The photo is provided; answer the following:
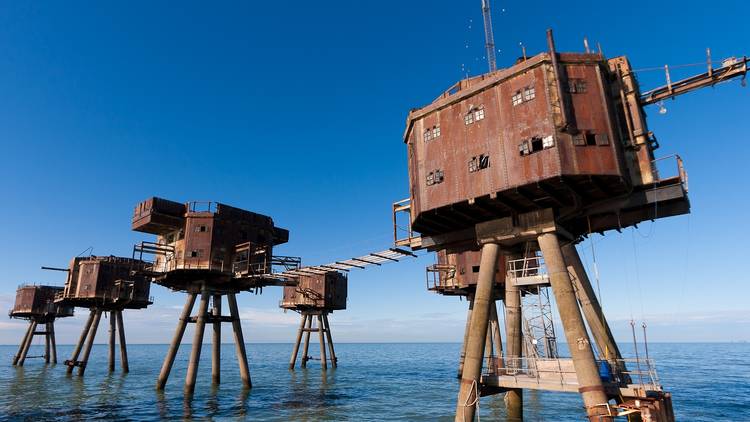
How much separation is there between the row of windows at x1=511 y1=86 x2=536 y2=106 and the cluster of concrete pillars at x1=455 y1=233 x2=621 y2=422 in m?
5.44

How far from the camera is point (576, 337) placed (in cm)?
1449

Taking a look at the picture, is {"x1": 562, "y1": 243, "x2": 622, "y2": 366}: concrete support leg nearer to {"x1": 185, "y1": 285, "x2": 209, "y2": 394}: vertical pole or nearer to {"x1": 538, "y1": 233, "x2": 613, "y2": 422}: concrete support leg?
{"x1": 538, "y1": 233, "x2": 613, "y2": 422}: concrete support leg

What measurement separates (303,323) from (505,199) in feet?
139

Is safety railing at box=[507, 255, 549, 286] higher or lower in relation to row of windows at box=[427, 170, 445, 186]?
lower

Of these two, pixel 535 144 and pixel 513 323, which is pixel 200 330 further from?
pixel 535 144

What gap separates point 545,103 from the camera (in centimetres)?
1600

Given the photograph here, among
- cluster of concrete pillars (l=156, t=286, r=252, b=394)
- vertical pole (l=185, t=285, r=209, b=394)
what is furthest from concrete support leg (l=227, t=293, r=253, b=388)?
vertical pole (l=185, t=285, r=209, b=394)

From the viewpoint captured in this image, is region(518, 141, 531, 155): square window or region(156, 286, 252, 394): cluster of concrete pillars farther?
region(156, 286, 252, 394): cluster of concrete pillars

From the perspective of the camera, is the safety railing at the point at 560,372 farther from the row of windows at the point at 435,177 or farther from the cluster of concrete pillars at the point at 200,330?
the cluster of concrete pillars at the point at 200,330

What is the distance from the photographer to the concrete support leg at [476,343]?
15.8 meters

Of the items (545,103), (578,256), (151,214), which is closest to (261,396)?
(151,214)

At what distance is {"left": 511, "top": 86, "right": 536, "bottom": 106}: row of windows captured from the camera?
1648cm

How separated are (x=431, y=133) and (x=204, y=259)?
792 inches

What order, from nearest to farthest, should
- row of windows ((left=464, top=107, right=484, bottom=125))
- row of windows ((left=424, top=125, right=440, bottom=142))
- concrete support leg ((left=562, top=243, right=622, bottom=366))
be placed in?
1. concrete support leg ((left=562, top=243, right=622, bottom=366))
2. row of windows ((left=464, top=107, right=484, bottom=125))
3. row of windows ((left=424, top=125, right=440, bottom=142))
